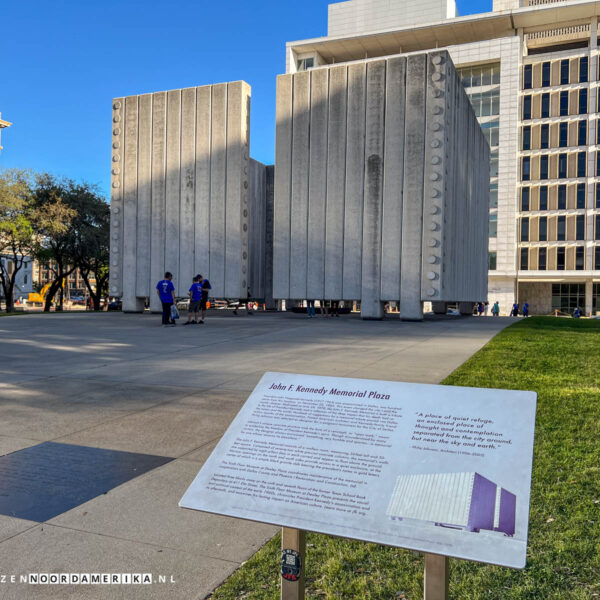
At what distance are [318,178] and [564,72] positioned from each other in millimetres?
50064

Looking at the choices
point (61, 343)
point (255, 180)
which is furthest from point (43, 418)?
point (255, 180)

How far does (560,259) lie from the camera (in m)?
64.8

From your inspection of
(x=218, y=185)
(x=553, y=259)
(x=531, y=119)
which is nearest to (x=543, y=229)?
(x=553, y=259)

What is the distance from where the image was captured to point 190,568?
3.18 meters

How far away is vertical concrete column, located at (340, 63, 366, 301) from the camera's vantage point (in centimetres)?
2714

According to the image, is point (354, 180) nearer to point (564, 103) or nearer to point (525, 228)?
point (525, 228)

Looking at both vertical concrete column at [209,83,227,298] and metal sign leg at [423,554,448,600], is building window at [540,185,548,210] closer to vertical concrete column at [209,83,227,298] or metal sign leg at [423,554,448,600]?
vertical concrete column at [209,83,227,298]

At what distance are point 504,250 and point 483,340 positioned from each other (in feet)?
171

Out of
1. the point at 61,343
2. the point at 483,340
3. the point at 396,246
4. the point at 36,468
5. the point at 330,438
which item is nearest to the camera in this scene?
the point at 330,438

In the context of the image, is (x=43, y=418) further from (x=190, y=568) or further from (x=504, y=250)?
(x=504, y=250)

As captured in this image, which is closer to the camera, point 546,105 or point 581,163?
point 581,163

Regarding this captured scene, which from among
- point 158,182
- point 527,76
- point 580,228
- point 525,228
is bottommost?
→ point 158,182

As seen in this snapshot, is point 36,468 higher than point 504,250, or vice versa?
point 504,250

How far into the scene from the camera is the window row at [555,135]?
63188 millimetres
